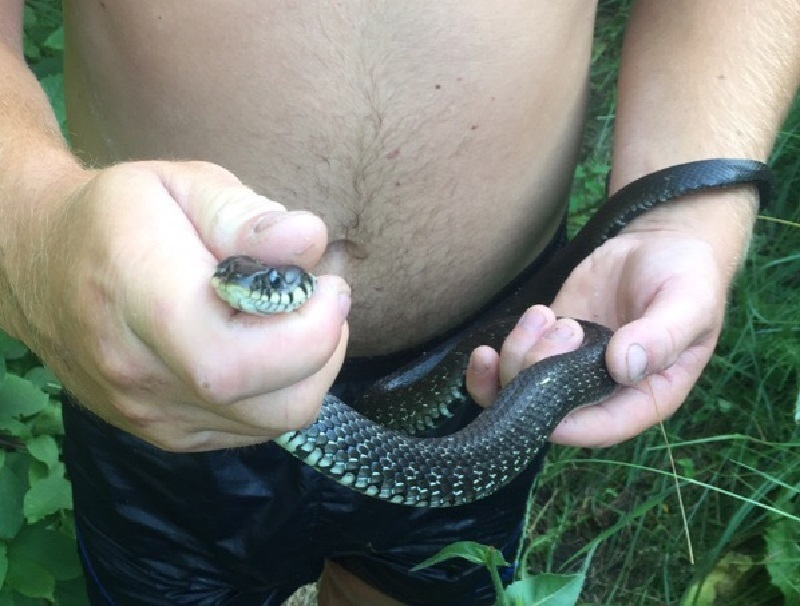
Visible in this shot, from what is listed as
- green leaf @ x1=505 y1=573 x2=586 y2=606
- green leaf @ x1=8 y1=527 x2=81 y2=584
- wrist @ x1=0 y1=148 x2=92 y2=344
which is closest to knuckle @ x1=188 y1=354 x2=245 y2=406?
wrist @ x1=0 y1=148 x2=92 y2=344

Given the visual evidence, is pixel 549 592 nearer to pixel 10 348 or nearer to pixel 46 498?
pixel 46 498

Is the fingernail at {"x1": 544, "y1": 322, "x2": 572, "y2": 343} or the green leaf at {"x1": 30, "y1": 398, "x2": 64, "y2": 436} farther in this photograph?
the green leaf at {"x1": 30, "y1": 398, "x2": 64, "y2": 436}

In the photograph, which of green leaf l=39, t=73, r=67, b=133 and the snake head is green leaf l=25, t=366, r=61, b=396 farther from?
the snake head

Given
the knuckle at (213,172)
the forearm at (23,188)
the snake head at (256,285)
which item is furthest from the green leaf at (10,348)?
the snake head at (256,285)

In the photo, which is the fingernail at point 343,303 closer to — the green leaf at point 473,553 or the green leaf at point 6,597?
the green leaf at point 473,553

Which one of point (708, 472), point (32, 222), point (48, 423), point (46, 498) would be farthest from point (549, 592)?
point (708, 472)
